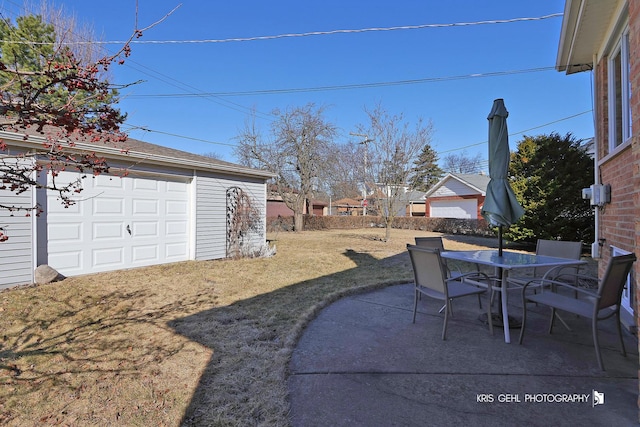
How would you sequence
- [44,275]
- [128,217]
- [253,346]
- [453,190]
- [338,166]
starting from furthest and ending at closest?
[453,190]
[338,166]
[128,217]
[44,275]
[253,346]

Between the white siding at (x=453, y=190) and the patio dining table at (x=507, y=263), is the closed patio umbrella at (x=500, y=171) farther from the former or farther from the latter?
the white siding at (x=453, y=190)

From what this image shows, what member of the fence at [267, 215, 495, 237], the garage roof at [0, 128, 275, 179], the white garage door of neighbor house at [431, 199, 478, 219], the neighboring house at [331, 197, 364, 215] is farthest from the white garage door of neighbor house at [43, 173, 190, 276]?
the neighboring house at [331, 197, 364, 215]

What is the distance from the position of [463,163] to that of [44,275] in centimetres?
4680

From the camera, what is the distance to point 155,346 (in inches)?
130

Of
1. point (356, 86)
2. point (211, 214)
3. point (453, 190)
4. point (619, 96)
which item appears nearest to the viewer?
point (619, 96)

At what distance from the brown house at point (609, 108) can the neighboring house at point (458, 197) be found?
17353mm

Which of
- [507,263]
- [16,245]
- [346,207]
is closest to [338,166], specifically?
[16,245]

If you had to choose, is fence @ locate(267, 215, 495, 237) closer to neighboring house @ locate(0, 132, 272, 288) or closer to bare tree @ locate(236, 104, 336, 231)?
bare tree @ locate(236, 104, 336, 231)

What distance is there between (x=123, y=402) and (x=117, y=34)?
7.76 m

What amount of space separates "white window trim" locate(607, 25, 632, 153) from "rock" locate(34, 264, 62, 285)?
8513mm

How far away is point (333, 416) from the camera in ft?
6.98

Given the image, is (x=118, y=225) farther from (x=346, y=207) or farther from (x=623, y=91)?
(x=346, y=207)

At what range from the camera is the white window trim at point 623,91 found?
12.5ft

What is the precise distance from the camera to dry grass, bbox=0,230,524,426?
89.0 inches
